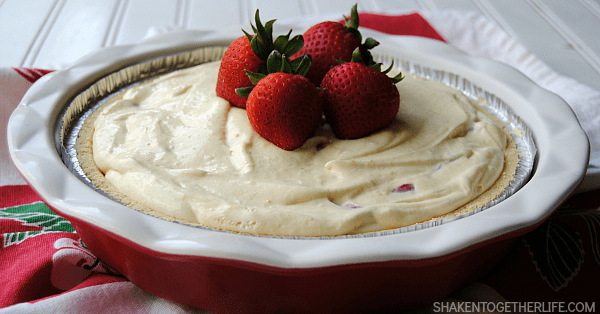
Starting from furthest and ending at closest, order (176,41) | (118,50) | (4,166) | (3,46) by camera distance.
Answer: (3,46), (176,41), (118,50), (4,166)

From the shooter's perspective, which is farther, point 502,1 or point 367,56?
point 502,1

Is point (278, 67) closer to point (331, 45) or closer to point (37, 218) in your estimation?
point (331, 45)

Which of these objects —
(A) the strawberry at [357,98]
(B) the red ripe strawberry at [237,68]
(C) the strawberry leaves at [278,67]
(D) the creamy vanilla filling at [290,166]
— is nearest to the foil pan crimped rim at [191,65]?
(D) the creamy vanilla filling at [290,166]

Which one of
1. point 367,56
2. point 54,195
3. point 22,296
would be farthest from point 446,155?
point 22,296

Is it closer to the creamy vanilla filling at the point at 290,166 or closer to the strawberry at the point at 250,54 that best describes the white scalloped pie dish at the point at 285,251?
the creamy vanilla filling at the point at 290,166

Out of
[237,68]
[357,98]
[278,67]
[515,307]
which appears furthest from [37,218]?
[515,307]

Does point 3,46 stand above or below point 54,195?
below

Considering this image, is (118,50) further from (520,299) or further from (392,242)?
(520,299)
